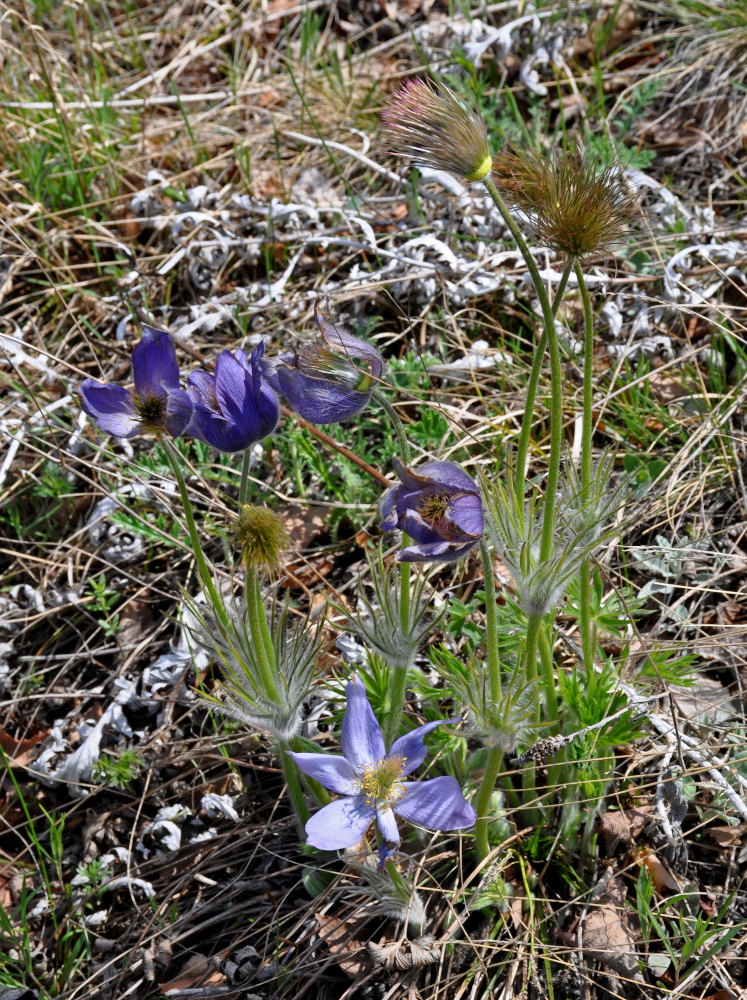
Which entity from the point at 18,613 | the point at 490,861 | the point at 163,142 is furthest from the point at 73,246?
the point at 490,861

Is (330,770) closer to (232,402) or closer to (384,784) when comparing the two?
(384,784)

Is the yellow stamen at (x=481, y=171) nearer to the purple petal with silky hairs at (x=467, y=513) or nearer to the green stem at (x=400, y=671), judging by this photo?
the green stem at (x=400, y=671)

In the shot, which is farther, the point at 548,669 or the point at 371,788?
the point at 548,669

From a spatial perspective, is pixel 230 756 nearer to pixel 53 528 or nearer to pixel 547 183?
pixel 53 528

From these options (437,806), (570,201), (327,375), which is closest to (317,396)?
(327,375)

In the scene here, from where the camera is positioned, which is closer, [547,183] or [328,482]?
[547,183]

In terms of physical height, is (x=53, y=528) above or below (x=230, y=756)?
above

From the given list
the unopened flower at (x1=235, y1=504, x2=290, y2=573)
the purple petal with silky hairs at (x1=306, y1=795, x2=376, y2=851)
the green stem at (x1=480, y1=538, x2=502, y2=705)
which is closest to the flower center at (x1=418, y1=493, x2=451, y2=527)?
the green stem at (x1=480, y1=538, x2=502, y2=705)
